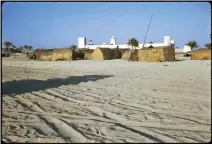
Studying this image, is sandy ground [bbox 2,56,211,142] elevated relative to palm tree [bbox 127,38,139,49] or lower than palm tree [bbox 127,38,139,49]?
lower

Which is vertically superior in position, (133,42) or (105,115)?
(133,42)

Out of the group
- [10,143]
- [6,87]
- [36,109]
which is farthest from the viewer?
[6,87]

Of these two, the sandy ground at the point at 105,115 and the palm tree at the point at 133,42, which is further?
the palm tree at the point at 133,42

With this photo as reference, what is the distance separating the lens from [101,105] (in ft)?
17.0

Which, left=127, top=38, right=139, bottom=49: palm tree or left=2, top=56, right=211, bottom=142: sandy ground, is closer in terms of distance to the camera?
left=2, top=56, right=211, bottom=142: sandy ground

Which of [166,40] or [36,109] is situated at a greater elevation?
[166,40]

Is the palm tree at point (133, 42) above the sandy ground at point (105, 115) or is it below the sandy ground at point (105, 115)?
above

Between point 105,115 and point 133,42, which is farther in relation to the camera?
point 133,42

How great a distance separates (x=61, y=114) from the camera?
4.53 metres

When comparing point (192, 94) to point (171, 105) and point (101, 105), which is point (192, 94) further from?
point (101, 105)

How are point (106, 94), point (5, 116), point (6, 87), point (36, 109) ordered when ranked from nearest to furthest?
1. point (5, 116)
2. point (36, 109)
3. point (106, 94)
4. point (6, 87)

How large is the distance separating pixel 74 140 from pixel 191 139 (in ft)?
5.03

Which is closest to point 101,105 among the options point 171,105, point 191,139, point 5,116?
point 171,105

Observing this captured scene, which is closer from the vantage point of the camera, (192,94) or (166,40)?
(192,94)
